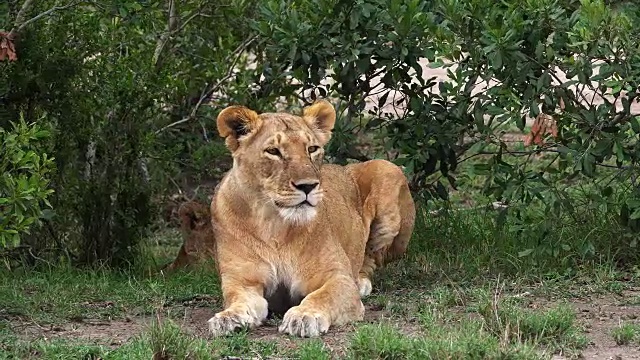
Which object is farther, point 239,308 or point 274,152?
point 274,152

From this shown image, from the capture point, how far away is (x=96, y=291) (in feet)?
23.5

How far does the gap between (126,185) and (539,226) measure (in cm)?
262

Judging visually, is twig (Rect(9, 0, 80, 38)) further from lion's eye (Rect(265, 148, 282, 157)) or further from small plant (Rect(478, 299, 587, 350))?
small plant (Rect(478, 299, 587, 350))

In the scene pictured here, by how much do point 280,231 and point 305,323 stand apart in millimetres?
754

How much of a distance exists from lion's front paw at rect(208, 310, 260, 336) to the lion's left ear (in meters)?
1.10

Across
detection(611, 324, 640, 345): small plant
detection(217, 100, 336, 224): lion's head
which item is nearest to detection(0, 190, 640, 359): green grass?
detection(611, 324, 640, 345): small plant

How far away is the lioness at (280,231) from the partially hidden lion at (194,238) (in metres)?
1.46

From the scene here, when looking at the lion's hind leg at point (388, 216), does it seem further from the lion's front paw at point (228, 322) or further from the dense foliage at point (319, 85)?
the lion's front paw at point (228, 322)

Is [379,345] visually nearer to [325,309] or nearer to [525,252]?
[325,309]

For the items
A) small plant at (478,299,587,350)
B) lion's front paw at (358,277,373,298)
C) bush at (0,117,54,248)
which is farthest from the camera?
lion's front paw at (358,277,373,298)

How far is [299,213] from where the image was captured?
6.08 m

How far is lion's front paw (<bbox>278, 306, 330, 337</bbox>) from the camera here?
18.6ft

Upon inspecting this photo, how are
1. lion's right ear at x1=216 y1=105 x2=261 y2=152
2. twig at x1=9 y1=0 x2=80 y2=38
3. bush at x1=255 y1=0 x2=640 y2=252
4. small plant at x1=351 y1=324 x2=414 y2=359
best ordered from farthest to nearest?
twig at x1=9 y1=0 x2=80 y2=38
bush at x1=255 y1=0 x2=640 y2=252
lion's right ear at x1=216 y1=105 x2=261 y2=152
small plant at x1=351 y1=324 x2=414 y2=359

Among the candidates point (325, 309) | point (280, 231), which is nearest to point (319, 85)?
point (280, 231)
